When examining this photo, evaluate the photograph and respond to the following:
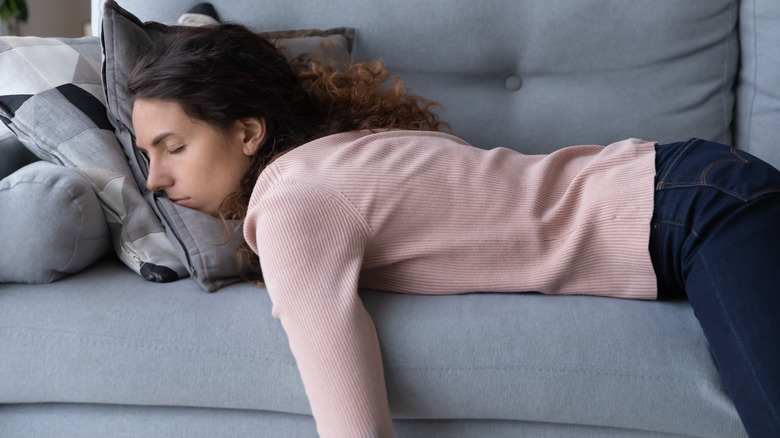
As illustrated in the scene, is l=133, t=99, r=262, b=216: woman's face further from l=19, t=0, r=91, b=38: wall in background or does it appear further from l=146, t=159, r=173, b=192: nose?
l=19, t=0, r=91, b=38: wall in background

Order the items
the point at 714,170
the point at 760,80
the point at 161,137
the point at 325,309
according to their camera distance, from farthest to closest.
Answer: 1. the point at 760,80
2. the point at 161,137
3. the point at 714,170
4. the point at 325,309

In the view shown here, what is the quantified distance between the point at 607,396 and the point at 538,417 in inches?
4.1

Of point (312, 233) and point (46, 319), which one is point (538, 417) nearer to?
point (312, 233)

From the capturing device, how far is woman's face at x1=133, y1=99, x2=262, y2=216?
3.86 ft

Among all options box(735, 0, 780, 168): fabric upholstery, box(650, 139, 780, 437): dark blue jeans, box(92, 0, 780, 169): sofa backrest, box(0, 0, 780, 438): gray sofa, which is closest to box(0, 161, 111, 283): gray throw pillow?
box(0, 0, 780, 438): gray sofa

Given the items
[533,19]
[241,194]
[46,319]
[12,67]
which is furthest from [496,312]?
[12,67]

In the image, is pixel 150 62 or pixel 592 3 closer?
pixel 150 62

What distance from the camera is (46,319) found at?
102cm

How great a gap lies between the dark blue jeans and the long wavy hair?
0.55 m

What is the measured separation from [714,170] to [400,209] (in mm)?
480

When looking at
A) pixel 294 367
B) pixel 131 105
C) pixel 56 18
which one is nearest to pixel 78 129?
pixel 131 105

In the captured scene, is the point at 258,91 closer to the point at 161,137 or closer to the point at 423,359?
the point at 161,137

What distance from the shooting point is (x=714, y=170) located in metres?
1.00

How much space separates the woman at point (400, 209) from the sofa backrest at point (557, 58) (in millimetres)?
257
